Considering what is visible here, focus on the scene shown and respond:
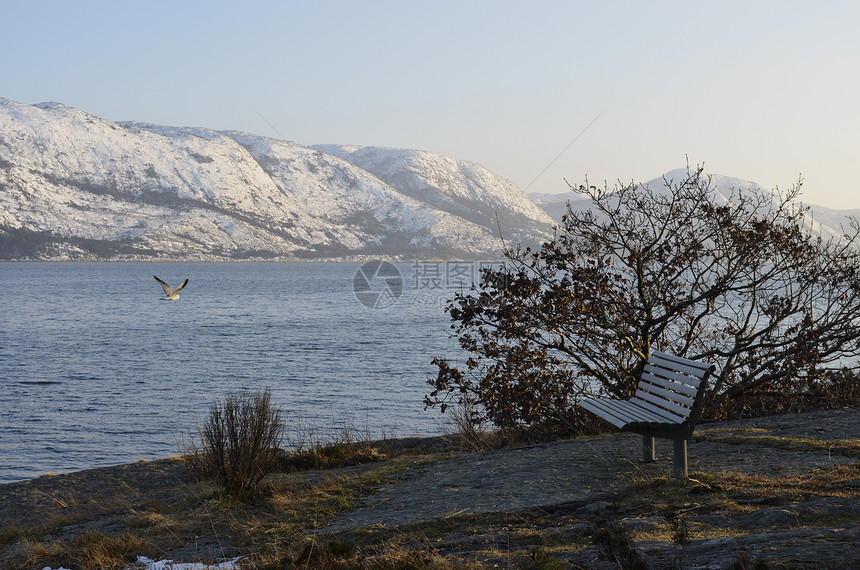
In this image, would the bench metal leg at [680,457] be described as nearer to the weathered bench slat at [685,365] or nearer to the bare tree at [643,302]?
the weathered bench slat at [685,365]

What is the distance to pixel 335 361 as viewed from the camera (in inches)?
1433

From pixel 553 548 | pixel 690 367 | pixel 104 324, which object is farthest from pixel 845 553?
pixel 104 324

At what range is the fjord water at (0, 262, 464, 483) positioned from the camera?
20953 millimetres

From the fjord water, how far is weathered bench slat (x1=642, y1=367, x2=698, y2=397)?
26.1 feet

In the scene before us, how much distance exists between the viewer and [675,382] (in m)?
6.90

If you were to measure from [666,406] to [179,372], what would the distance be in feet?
99.5

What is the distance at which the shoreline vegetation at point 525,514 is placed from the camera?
441 centimetres

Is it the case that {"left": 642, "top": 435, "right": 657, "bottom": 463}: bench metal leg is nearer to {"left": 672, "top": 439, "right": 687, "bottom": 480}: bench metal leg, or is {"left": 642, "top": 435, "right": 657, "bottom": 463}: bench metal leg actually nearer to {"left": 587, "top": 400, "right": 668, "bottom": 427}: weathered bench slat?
{"left": 587, "top": 400, "right": 668, "bottom": 427}: weathered bench slat

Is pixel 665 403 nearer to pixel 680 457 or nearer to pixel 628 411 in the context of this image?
pixel 628 411

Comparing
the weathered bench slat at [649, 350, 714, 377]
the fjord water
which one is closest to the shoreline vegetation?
the weathered bench slat at [649, 350, 714, 377]

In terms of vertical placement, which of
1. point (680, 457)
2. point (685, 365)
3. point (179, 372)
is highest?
point (685, 365)

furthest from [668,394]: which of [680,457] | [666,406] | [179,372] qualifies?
[179,372]

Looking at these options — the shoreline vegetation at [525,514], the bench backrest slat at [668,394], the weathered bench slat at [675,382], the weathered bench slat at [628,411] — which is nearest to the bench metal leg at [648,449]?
the shoreline vegetation at [525,514]

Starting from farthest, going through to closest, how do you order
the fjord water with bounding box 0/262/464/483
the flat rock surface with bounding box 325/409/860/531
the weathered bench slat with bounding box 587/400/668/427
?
the fjord water with bounding box 0/262/464/483, the weathered bench slat with bounding box 587/400/668/427, the flat rock surface with bounding box 325/409/860/531
